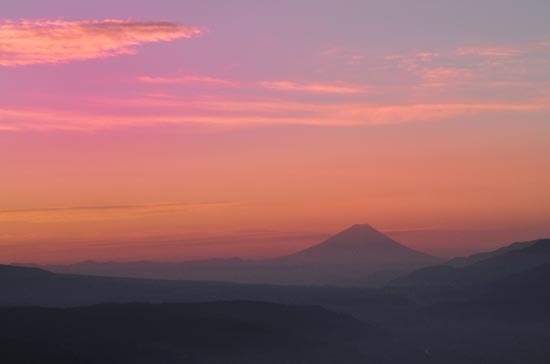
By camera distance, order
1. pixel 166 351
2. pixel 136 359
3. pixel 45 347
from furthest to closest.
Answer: pixel 166 351
pixel 136 359
pixel 45 347

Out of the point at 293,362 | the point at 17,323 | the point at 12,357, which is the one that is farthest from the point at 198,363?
the point at 12,357

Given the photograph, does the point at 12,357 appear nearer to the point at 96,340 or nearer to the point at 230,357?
the point at 96,340

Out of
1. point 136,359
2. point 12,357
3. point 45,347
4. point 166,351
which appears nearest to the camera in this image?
point 12,357

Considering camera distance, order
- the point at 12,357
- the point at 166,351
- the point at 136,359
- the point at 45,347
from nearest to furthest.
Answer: the point at 12,357, the point at 45,347, the point at 136,359, the point at 166,351

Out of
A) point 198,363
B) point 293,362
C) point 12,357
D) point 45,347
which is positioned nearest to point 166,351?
point 198,363

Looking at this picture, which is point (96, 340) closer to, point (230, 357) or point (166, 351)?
point (166, 351)

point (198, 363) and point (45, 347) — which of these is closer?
point (45, 347)

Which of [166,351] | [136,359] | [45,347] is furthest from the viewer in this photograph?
[166,351]

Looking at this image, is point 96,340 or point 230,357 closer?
point 96,340
